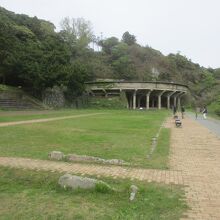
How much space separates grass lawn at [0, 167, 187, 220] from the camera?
19.3 ft

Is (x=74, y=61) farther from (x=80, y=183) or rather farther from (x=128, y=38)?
(x=80, y=183)

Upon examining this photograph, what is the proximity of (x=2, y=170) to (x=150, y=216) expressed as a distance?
4.54m

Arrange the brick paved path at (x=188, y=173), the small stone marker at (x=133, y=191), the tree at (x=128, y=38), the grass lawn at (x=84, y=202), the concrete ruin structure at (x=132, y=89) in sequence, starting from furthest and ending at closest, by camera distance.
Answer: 1. the tree at (x=128, y=38)
2. the concrete ruin structure at (x=132, y=89)
3. the small stone marker at (x=133, y=191)
4. the brick paved path at (x=188, y=173)
5. the grass lawn at (x=84, y=202)

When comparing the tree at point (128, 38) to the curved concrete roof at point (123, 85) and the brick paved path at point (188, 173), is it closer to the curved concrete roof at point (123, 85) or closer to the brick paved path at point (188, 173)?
the curved concrete roof at point (123, 85)

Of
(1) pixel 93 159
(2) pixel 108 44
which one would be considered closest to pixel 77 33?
(2) pixel 108 44

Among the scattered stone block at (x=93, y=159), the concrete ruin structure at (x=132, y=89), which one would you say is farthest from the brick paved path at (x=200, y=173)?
the concrete ruin structure at (x=132, y=89)

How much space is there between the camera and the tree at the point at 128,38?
419ft

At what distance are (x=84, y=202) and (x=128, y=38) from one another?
125323mm

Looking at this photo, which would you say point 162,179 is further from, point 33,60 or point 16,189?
point 33,60

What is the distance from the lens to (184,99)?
91.9 meters

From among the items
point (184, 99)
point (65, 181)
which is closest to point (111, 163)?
point (65, 181)

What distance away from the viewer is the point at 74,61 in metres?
77.3

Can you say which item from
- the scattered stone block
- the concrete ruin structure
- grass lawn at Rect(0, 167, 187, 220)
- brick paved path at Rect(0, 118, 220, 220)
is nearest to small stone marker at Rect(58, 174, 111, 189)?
grass lawn at Rect(0, 167, 187, 220)

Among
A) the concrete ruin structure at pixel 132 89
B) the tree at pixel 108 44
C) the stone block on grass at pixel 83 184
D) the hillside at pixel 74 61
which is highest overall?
the tree at pixel 108 44
